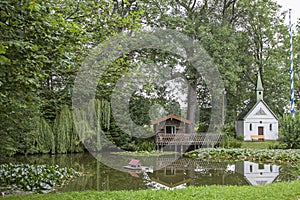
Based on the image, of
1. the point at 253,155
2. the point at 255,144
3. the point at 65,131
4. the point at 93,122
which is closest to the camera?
the point at 253,155

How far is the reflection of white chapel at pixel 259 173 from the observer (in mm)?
8422

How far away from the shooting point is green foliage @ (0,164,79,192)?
23.8 feet

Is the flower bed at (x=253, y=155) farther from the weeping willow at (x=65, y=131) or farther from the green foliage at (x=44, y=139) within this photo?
the green foliage at (x=44, y=139)

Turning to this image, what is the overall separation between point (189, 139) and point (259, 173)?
25.2ft

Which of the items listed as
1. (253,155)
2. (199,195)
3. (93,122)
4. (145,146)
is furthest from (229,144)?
(199,195)

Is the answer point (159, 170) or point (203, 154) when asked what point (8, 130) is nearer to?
point (159, 170)

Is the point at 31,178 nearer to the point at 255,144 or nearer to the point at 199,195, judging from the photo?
the point at 199,195

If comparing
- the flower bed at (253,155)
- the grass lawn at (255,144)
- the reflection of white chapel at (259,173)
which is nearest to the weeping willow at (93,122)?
the flower bed at (253,155)

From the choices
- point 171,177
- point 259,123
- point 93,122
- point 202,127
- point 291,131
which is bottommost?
point 171,177

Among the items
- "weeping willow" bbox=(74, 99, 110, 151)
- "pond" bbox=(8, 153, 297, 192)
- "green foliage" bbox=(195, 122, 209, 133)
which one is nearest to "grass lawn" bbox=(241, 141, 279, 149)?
"green foliage" bbox=(195, 122, 209, 133)

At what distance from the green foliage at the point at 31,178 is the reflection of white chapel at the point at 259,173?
4697 mm

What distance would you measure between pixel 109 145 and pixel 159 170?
7.34m

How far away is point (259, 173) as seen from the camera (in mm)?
9828

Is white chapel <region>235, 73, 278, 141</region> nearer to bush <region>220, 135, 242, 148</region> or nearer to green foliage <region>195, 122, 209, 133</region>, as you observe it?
green foliage <region>195, 122, 209, 133</region>
